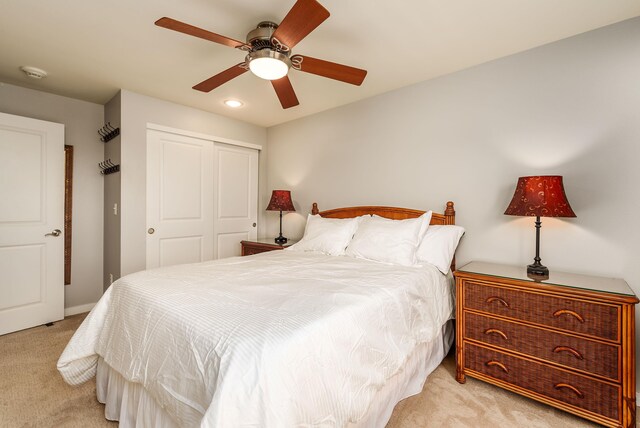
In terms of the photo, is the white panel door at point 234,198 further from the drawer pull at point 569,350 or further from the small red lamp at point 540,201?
the drawer pull at point 569,350

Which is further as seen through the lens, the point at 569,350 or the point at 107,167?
the point at 107,167

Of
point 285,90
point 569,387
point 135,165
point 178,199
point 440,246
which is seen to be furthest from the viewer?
point 178,199

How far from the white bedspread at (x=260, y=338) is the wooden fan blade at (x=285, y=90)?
134cm

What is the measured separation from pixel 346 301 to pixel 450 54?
6.80 feet

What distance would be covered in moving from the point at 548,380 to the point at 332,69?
90.7 inches

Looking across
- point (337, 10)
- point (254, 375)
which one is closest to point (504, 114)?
point (337, 10)

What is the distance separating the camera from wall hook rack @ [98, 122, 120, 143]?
10.2 feet

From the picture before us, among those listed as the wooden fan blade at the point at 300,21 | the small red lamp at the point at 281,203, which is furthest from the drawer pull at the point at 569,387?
the small red lamp at the point at 281,203

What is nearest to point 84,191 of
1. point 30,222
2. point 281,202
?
point 30,222

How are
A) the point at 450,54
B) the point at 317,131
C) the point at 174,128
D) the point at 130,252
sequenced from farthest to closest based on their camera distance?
1. the point at 317,131
2. the point at 174,128
3. the point at 130,252
4. the point at 450,54

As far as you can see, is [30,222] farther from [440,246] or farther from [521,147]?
[521,147]

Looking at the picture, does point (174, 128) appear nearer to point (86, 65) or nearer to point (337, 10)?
point (86, 65)

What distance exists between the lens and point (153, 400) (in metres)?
1.30

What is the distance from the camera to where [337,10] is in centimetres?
177
